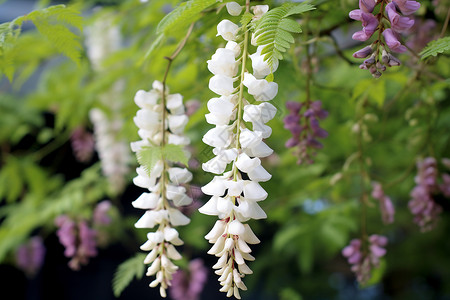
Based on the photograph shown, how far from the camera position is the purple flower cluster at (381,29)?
58 cm

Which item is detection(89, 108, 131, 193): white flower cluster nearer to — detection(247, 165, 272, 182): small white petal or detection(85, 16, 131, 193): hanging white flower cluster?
detection(85, 16, 131, 193): hanging white flower cluster

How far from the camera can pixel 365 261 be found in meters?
1.10

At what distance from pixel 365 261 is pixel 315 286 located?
2.00 meters

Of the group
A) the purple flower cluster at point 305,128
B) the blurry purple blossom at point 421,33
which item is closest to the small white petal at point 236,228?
the purple flower cluster at point 305,128

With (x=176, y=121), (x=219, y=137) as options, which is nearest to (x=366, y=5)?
(x=219, y=137)

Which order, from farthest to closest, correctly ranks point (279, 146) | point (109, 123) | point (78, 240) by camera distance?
point (109, 123) → point (279, 146) → point (78, 240)

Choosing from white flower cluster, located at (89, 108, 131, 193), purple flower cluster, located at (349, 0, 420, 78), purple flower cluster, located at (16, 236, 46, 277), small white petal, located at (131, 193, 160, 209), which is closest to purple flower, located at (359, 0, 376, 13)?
purple flower cluster, located at (349, 0, 420, 78)

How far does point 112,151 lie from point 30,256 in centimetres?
99

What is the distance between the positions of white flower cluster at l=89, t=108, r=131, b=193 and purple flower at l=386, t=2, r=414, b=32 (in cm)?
187

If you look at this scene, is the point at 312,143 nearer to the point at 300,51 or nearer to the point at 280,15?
the point at 300,51

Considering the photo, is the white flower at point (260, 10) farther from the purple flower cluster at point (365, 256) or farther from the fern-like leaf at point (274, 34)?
the purple flower cluster at point (365, 256)

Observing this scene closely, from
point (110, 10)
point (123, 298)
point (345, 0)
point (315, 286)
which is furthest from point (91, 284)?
point (345, 0)

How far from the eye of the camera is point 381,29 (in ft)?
1.98

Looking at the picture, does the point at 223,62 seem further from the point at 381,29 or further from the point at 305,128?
the point at 305,128
